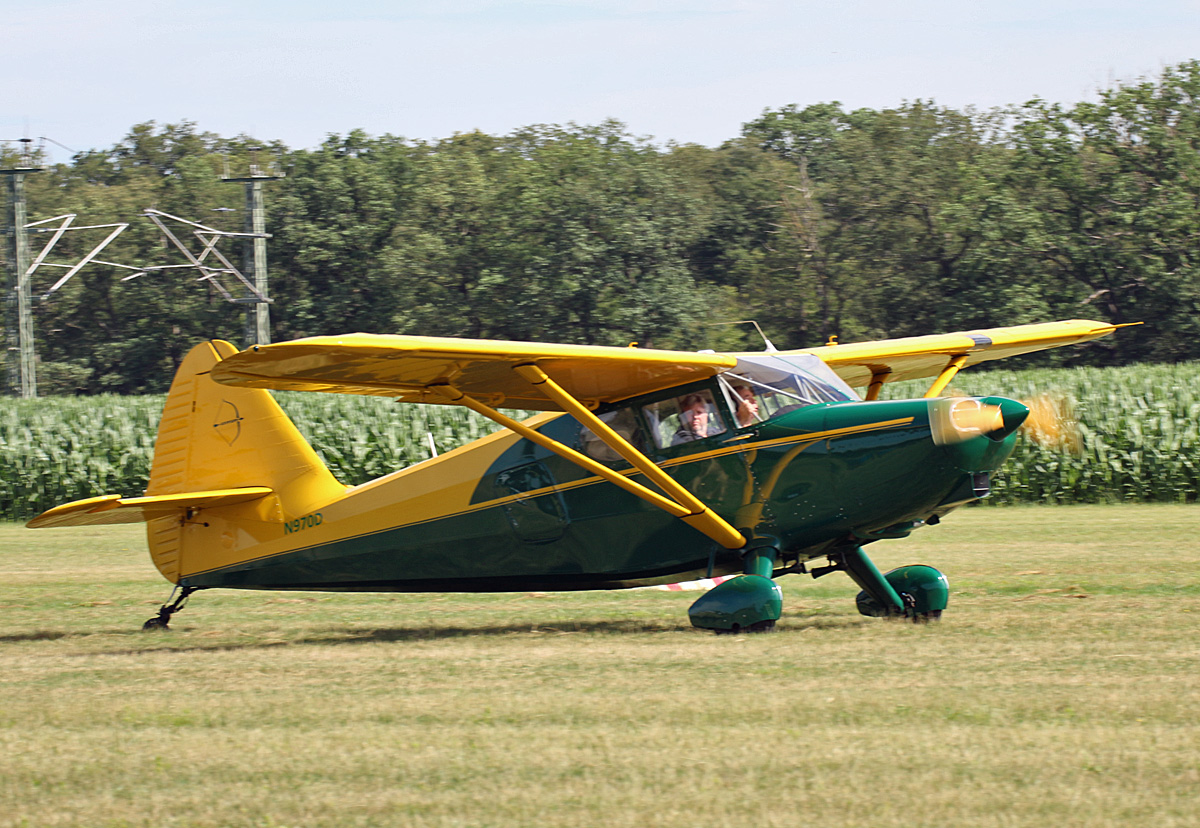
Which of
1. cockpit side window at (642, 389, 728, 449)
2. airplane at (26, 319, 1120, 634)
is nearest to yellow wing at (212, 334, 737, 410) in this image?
airplane at (26, 319, 1120, 634)

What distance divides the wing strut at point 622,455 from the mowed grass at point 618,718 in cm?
85

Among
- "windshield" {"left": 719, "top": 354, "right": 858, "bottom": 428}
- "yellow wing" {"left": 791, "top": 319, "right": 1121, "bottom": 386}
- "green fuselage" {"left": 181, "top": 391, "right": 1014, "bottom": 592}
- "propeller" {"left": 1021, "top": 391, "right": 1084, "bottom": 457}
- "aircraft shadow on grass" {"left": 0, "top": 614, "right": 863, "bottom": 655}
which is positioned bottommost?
"aircraft shadow on grass" {"left": 0, "top": 614, "right": 863, "bottom": 655}

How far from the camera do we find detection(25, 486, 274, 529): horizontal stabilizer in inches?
342

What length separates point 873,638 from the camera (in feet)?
26.6

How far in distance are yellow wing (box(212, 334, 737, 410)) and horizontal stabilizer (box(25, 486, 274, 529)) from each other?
1574mm

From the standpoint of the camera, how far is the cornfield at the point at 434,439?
73.0 feet

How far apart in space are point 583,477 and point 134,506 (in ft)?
11.2

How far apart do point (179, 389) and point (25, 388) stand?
2502cm

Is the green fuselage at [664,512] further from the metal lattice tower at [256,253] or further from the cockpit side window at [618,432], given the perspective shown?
the metal lattice tower at [256,253]

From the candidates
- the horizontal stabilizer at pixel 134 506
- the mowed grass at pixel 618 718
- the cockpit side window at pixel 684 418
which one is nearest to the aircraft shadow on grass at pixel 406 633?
the mowed grass at pixel 618 718

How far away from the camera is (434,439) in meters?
25.0

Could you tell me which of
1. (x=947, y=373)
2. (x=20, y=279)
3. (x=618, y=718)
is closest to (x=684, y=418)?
(x=947, y=373)

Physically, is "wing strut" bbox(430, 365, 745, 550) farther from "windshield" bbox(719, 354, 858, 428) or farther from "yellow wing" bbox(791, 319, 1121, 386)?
"yellow wing" bbox(791, 319, 1121, 386)

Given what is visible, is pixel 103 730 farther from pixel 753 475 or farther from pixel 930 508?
pixel 930 508
